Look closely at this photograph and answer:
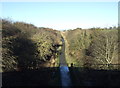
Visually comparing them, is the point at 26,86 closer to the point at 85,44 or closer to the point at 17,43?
the point at 17,43

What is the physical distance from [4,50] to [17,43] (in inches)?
106

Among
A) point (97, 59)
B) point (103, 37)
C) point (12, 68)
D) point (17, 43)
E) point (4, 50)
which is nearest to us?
point (4, 50)

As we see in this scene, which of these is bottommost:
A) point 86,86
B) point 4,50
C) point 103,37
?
point 86,86

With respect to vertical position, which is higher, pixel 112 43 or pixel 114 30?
pixel 114 30

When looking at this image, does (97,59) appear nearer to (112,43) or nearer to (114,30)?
(112,43)

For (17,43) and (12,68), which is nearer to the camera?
(12,68)

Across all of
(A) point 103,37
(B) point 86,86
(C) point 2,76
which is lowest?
(B) point 86,86

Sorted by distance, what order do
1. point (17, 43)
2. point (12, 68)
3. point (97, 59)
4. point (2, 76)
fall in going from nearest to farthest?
point (2, 76)
point (12, 68)
point (17, 43)
point (97, 59)

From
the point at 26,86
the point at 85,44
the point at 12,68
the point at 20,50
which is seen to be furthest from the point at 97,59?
the point at 26,86

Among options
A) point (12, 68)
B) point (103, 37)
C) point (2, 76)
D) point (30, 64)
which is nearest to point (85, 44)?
point (103, 37)

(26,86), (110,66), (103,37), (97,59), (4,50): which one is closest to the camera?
(26,86)

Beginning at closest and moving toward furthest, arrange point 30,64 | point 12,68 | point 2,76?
point 2,76 < point 12,68 < point 30,64

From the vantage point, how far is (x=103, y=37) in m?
18.4

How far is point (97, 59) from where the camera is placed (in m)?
17.2
